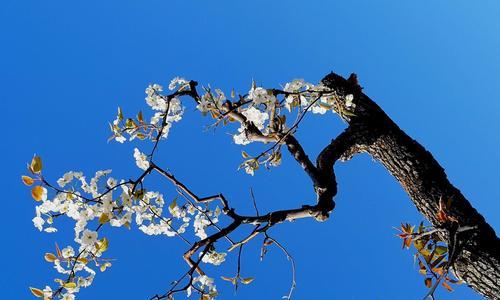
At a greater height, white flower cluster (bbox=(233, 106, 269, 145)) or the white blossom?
white flower cluster (bbox=(233, 106, 269, 145))

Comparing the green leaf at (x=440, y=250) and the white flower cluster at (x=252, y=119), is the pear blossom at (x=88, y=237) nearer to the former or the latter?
the white flower cluster at (x=252, y=119)

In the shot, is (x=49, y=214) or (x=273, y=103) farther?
(x=273, y=103)

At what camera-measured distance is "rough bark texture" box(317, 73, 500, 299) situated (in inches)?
101

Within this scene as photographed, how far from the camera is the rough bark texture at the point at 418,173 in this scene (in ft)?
8.38

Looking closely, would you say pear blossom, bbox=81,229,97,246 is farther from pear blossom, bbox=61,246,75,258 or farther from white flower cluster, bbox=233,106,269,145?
white flower cluster, bbox=233,106,269,145

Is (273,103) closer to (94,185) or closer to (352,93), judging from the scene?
(352,93)

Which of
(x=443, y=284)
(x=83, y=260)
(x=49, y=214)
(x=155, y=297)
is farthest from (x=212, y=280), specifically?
(x=443, y=284)

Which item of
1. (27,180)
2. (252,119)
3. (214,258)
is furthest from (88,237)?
(252,119)

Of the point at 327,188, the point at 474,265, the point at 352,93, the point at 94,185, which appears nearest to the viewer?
the point at 474,265

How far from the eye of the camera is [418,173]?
2920mm

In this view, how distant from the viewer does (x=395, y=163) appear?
3.04 metres

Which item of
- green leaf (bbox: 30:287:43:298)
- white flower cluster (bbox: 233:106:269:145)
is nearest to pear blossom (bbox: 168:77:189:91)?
white flower cluster (bbox: 233:106:269:145)

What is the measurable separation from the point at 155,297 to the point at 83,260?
0.49 meters

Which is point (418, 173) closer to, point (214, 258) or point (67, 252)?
point (214, 258)
